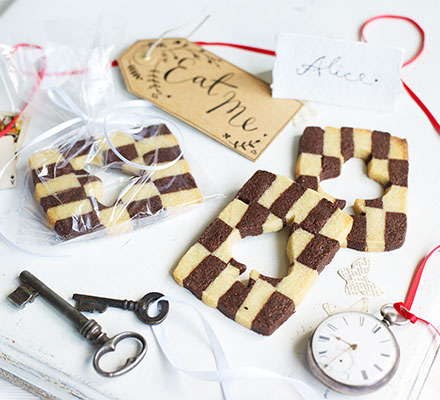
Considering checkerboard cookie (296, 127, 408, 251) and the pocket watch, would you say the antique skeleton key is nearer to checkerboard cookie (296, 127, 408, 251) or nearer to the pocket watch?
the pocket watch

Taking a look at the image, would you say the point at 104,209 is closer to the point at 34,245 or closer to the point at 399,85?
the point at 34,245

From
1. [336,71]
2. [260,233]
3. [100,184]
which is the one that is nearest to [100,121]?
[100,184]

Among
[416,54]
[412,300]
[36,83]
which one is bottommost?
[412,300]

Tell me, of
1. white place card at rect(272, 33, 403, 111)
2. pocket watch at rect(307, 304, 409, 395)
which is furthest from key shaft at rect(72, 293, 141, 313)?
white place card at rect(272, 33, 403, 111)

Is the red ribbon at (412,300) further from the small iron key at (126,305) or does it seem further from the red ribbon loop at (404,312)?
the small iron key at (126,305)

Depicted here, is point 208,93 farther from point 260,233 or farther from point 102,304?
Result: point 102,304

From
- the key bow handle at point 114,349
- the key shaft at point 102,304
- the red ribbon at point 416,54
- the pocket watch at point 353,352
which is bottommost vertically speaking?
the pocket watch at point 353,352

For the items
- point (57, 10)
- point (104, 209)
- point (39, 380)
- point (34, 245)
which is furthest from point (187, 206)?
point (57, 10)

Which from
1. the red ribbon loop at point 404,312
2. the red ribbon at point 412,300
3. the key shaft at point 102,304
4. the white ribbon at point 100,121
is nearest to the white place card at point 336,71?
the white ribbon at point 100,121
